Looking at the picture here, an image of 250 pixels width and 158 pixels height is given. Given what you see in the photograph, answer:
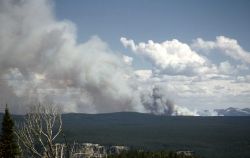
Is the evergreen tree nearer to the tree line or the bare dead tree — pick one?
the tree line

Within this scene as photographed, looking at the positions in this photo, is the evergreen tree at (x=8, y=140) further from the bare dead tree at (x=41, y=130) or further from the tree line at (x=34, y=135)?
the bare dead tree at (x=41, y=130)

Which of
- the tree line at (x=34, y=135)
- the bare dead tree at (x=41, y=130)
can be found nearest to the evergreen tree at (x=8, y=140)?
the tree line at (x=34, y=135)

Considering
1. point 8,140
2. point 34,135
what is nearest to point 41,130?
point 34,135

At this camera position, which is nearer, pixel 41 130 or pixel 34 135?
pixel 41 130

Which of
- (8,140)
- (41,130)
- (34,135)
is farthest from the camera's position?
(8,140)

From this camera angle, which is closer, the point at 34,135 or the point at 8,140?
the point at 34,135

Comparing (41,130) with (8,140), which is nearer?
(41,130)

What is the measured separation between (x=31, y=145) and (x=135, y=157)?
13074 cm

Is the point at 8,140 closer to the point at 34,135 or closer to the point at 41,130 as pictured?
the point at 34,135

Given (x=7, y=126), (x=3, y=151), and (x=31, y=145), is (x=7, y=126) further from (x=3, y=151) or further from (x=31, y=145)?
(x=31, y=145)

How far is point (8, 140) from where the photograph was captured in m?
38.6

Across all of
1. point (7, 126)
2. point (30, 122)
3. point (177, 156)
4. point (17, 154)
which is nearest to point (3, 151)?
point (17, 154)

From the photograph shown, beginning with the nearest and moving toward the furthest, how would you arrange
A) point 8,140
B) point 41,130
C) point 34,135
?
point 41,130, point 34,135, point 8,140

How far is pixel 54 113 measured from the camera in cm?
2356
